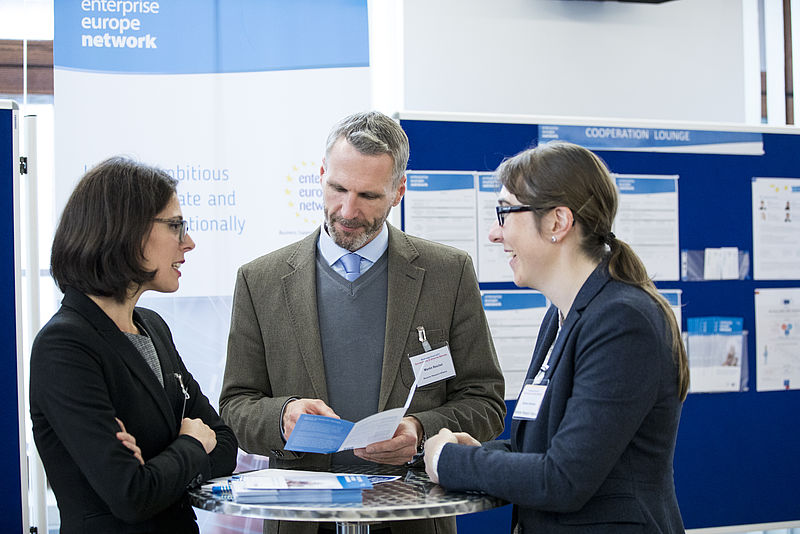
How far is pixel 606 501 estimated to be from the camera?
1635 millimetres

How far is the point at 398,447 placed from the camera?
6.37ft

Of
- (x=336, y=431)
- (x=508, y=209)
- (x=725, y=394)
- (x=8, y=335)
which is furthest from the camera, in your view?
(x=725, y=394)

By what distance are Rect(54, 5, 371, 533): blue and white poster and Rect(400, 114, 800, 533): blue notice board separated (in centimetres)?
95

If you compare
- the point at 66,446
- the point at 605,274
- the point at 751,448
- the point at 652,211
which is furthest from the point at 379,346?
the point at 751,448

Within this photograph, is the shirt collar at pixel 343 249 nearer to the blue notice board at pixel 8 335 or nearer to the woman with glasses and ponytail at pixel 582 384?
the woman with glasses and ponytail at pixel 582 384

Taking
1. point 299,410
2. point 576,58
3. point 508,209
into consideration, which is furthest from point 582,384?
point 576,58

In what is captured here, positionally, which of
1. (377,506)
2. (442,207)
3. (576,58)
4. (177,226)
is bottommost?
(377,506)

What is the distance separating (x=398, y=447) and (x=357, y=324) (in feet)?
1.43

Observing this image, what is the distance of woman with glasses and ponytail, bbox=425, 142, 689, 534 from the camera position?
1.58 m

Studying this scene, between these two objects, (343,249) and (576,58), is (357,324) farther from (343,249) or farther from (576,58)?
(576,58)

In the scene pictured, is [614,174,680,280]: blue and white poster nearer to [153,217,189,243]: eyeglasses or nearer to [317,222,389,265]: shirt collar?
[317,222,389,265]: shirt collar

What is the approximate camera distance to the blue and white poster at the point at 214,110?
146 inches

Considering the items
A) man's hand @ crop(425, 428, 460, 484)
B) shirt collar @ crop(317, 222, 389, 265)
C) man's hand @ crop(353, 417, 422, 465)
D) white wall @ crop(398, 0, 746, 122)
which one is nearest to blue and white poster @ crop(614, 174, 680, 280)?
white wall @ crop(398, 0, 746, 122)

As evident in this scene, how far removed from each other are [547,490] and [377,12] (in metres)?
3.51
